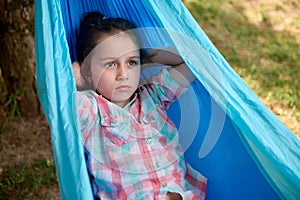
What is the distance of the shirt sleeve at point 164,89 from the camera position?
6.42 feet

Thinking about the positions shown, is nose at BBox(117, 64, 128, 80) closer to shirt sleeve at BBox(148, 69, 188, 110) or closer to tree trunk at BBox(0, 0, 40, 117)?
shirt sleeve at BBox(148, 69, 188, 110)

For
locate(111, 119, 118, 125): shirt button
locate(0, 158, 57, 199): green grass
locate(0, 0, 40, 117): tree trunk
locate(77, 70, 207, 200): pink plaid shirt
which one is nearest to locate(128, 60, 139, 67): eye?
locate(77, 70, 207, 200): pink plaid shirt

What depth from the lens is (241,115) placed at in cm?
163

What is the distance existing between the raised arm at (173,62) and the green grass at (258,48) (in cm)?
143

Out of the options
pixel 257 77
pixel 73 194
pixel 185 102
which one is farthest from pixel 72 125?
pixel 257 77

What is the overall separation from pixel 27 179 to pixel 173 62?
44.5 inches

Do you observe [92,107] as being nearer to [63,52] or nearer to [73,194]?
Answer: [63,52]

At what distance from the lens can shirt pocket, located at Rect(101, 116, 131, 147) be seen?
6.02ft

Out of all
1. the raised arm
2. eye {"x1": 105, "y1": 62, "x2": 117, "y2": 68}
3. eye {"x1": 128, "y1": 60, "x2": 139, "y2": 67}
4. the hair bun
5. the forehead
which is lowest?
the raised arm

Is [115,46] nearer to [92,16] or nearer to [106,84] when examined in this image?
[106,84]

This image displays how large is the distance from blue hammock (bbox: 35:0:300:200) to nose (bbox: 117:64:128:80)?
205 millimetres

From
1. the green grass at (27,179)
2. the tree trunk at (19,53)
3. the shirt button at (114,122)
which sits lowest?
the green grass at (27,179)

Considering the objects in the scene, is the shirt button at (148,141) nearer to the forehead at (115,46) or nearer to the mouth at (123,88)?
the mouth at (123,88)

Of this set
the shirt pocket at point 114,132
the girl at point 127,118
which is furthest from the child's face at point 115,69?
the shirt pocket at point 114,132
